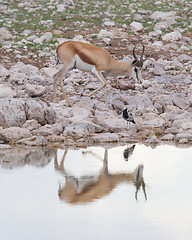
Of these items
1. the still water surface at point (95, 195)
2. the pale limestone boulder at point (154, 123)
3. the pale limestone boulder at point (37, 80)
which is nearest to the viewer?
the still water surface at point (95, 195)

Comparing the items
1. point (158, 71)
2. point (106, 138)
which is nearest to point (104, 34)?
point (158, 71)

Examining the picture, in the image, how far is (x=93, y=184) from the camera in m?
7.19

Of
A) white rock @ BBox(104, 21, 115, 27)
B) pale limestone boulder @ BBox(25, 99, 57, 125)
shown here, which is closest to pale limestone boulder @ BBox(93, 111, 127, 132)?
pale limestone boulder @ BBox(25, 99, 57, 125)

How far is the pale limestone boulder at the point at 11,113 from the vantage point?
11938mm

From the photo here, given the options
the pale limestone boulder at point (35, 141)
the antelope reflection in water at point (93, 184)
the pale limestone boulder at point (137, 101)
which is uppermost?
the antelope reflection in water at point (93, 184)

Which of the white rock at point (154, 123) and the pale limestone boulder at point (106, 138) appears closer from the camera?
the pale limestone boulder at point (106, 138)

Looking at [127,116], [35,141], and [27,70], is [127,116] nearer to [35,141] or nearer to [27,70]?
[35,141]

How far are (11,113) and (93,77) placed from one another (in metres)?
5.94

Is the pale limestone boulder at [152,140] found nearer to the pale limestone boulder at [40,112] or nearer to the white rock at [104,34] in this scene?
the pale limestone boulder at [40,112]

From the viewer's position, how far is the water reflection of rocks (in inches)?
342

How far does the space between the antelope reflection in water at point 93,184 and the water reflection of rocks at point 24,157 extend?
0.50 m

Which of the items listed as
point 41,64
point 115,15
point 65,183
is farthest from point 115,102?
point 115,15

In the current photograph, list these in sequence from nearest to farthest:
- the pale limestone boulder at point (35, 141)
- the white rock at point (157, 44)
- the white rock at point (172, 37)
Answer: the pale limestone boulder at point (35, 141), the white rock at point (157, 44), the white rock at point (172, 37)

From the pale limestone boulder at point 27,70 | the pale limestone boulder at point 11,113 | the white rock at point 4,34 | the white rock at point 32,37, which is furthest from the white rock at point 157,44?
the pale limestone boulder at point 11,113
